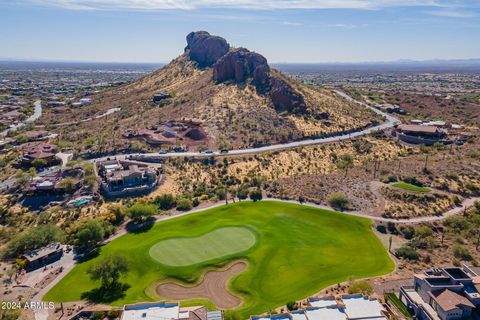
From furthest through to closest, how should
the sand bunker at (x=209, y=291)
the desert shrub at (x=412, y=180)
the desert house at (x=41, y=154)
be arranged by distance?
1. the desert house at (x=41, y=154)
2. the desert shrub at (x=412, y=180)
3. the sand bunker at (x=209, y=291)

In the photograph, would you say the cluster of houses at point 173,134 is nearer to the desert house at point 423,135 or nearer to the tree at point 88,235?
the tree at point 88,235

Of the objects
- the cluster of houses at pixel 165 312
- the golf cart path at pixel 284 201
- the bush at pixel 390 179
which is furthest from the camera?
the bush at pixel 390 179

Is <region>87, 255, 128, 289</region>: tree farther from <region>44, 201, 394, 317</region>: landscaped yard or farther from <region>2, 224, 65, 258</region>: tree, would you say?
<region>2, 224, 65, 258</region>: tree

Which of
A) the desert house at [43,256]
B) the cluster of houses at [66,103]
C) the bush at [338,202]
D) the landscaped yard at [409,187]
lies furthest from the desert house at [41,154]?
the landscaped yard at [409,187]

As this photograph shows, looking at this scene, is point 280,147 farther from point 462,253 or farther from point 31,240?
point 31,240

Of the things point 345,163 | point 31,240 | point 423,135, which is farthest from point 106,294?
point 423,135

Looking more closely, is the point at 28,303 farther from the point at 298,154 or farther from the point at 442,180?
the point at 442,180

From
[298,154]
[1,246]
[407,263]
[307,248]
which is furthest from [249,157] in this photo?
[1,246]
